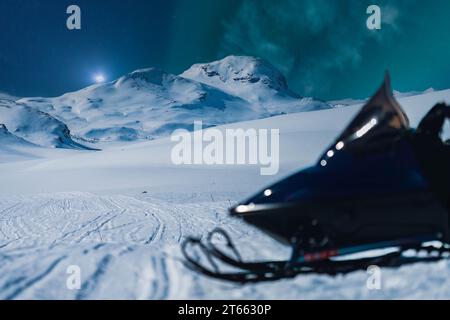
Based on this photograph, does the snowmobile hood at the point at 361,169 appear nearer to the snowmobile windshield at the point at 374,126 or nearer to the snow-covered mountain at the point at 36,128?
the snowmobile windshield at the point at 374,126

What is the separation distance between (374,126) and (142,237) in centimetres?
499

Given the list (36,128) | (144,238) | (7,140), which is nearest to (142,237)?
(144,238)

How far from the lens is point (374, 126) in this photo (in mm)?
2521

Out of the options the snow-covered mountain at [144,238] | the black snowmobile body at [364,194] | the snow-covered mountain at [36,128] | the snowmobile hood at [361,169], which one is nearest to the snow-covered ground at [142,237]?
the snow-covered mountain at [144,238]

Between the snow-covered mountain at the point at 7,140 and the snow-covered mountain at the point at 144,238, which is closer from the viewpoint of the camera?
the snow-covered mountain at the point at 144,238

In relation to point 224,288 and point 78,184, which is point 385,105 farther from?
point 78,184

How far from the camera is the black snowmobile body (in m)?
2.49

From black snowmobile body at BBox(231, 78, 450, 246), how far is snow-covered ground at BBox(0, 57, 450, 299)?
26.8 inches

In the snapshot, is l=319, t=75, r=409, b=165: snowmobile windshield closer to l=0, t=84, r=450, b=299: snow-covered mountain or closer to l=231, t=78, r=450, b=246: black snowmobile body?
Answer: l=231, t=78, r=450, b=246: black snowmobile body

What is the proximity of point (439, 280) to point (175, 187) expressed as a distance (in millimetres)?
11078

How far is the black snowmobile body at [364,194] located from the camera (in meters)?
2.49
